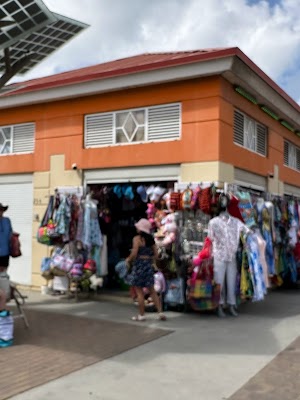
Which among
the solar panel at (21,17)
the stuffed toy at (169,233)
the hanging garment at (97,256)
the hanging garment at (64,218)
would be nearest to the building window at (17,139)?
the hanging garment at (64,218)

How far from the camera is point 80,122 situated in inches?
396

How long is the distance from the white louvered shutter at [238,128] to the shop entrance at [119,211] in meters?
1.57

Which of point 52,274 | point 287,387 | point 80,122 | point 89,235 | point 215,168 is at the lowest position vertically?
point 287,387

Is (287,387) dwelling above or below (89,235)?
below

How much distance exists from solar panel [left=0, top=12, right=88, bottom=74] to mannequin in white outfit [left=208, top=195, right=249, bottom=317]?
3.56m

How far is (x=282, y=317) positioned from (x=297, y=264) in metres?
3.00

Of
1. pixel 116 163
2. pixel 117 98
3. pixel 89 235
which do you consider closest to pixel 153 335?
pixel 89 235

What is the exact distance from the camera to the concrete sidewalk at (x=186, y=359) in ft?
14.7

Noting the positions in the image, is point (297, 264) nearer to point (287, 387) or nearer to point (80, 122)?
point (80, 122)

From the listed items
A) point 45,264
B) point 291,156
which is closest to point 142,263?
point 45,264

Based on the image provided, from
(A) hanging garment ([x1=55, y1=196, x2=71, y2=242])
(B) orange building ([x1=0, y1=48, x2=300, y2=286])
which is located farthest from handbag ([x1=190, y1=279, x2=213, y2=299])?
(A) hanging garment ([x1=55, y1=196, x2=71, y2=242])

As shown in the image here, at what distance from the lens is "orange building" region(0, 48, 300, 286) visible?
28.3 feet

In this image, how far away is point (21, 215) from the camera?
10.8 metres

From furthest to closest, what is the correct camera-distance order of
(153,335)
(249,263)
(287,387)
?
(249,263)
(153,335)
(287,387)
